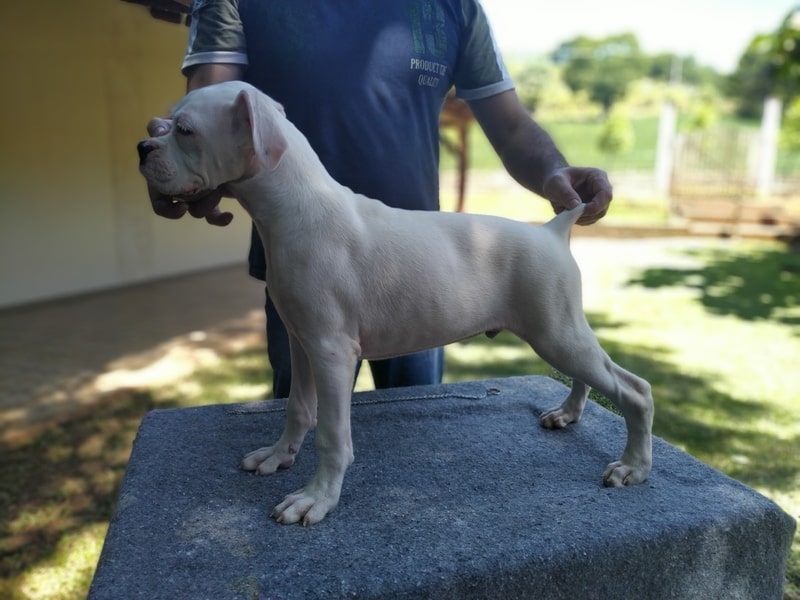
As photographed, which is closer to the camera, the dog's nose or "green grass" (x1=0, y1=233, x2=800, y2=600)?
the dog's nose

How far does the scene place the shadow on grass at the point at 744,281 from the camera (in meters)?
7.61

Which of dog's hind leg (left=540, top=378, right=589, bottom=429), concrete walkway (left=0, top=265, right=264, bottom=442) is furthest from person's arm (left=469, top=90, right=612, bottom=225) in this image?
concrete walkway (left=0, top=265, right=264, bottom=442)

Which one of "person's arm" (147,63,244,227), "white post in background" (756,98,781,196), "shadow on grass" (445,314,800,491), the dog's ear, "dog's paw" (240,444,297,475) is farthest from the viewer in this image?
"white post in background" (756,98,781,196)

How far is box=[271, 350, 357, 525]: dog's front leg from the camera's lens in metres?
1.67

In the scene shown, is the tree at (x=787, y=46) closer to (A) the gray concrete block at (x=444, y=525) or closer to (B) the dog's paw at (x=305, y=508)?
(A) the gray concrete block at (x=444, y=525)

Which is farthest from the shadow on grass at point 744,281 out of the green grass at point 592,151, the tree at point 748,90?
the tree at point 748,90

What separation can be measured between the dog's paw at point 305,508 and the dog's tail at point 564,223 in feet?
3.12

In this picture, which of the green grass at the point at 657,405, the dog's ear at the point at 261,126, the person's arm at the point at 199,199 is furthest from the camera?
the green grass at the point at 657,405

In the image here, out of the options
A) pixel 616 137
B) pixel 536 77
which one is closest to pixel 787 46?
pixel 616 137

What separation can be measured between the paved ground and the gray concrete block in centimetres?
300

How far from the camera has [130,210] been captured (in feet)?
27.6

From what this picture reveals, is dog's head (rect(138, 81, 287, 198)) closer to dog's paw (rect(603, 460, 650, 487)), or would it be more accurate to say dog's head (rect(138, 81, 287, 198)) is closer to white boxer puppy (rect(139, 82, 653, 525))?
white boxer puppy (rect(139, 82, 653, 525))

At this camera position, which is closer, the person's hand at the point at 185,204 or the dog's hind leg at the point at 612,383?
the person's hand at the point at 185,204

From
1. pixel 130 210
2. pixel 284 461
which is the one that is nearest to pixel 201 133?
pixel 284 461
